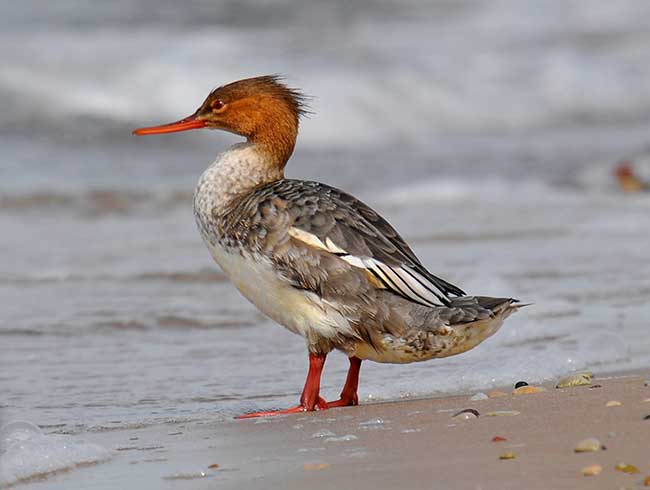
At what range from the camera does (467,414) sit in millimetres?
A: 4766

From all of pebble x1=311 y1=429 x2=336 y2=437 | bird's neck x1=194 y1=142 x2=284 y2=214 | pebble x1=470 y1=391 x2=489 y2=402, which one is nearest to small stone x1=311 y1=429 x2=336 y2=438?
pebble x1=311 y1=429 x2=336 y2=437

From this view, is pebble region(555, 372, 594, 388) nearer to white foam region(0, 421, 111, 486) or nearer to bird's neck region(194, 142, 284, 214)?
bird's neck region(194, 142, 284, 214)

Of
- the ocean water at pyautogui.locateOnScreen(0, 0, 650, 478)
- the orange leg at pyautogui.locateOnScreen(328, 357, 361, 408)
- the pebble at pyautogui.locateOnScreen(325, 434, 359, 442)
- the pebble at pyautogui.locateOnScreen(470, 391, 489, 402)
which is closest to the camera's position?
the pebble at pyautogui.locateOnScreen(325, 434, 359, 442)

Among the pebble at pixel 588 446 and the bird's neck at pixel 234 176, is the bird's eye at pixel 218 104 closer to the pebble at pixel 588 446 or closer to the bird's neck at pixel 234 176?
the bird's neck at pixel 234 176

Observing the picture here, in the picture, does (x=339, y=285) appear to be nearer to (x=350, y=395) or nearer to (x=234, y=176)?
(x=350, y=395)

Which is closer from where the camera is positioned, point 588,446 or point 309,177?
point 588,446

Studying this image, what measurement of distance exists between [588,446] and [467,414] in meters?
0.78

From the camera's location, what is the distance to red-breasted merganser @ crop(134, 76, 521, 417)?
534cm

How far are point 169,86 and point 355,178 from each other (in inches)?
229

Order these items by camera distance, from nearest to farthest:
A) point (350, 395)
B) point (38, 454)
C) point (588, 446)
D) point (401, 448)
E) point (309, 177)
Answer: point (588, 446) → point (401, 448) → point (38, 454) → point (350, 395) → point (309, 177)

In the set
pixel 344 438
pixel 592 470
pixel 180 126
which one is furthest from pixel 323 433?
pixel 180 126

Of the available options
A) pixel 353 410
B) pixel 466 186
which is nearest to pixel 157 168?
pixel 466 186

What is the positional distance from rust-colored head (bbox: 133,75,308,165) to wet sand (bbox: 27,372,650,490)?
143 centimetres

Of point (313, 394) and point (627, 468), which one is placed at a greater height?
point (627, 468)
